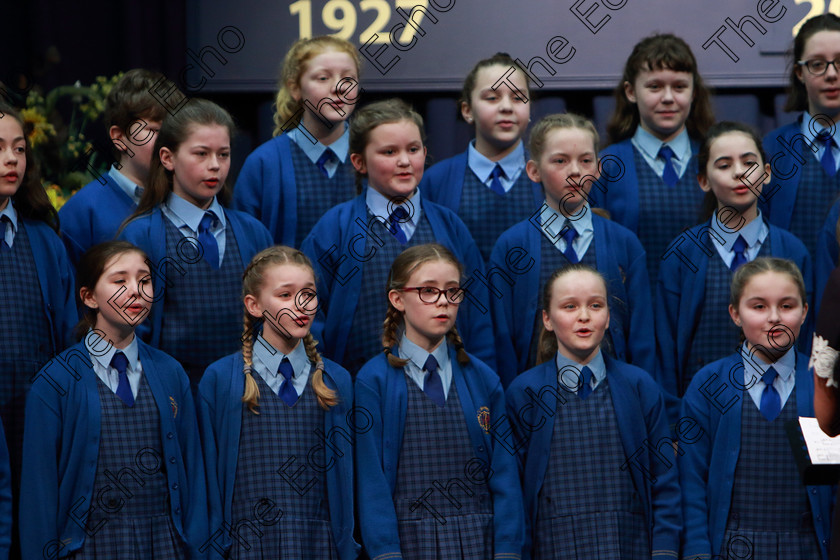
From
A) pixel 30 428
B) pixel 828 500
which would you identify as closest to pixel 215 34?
pixel 30 428

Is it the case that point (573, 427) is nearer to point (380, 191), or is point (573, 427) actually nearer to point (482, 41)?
point (380, 191)

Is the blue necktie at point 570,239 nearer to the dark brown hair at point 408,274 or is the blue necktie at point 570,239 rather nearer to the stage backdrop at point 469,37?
the dark brown hair at point 408,274

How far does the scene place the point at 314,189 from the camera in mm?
3355

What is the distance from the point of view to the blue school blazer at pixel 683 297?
3.17 meters

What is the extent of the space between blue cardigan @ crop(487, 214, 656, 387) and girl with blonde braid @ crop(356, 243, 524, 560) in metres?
0.25

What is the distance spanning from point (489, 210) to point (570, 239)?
32 cm

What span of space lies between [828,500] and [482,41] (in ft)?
7.11

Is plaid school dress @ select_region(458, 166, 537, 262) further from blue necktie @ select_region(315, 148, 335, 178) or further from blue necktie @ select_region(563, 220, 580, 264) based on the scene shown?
blue necktie @ select_region(315, 148, 335, 178)

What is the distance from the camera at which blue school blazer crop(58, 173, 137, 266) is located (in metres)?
3.10

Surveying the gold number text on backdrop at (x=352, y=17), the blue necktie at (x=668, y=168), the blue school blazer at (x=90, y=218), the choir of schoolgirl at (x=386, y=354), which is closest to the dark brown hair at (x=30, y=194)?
the choir of schoolgirl at (x=386, y=354)

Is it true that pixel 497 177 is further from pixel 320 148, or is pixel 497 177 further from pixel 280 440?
pixel 280 440

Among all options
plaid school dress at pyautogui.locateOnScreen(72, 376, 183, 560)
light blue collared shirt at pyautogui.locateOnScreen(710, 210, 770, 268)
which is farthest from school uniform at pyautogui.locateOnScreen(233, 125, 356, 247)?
light blue collared shirt at pyautogui.locateOnScreen(710, 210, 770, 268)

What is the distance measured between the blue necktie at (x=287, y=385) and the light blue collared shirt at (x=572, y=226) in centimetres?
79

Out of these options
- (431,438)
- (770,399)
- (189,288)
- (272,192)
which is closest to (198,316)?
(189,288)
